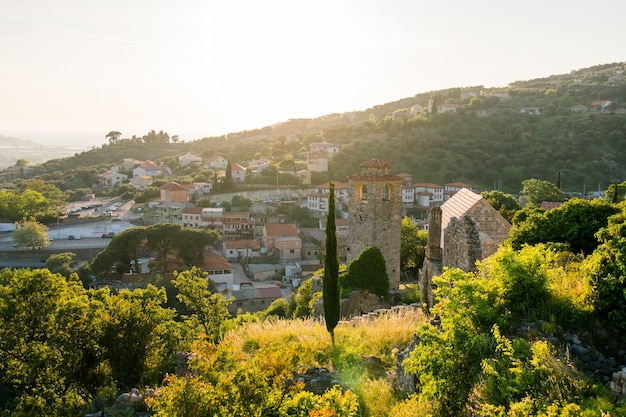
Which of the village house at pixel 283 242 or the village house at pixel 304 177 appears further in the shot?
the village house at pixel 304 177

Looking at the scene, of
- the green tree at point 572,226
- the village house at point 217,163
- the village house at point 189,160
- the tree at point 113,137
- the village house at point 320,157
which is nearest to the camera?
the green tree at point 572,226

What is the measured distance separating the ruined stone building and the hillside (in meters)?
48.4

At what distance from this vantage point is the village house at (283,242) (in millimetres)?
46938

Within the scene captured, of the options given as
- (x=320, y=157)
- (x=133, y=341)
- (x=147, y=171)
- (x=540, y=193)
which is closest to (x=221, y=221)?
(x=320, y=157)

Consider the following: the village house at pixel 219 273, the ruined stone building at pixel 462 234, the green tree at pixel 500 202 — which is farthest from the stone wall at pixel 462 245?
the village house at pixel 219 273

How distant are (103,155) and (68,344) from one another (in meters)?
106

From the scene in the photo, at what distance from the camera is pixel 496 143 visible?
227ft

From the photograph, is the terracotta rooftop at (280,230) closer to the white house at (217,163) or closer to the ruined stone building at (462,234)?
the ruined stone building at (462,234)

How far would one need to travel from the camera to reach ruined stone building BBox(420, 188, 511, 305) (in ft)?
29.7

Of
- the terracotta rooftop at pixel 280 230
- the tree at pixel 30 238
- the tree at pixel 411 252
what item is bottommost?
the terracotta rooftop at pixel 280 230

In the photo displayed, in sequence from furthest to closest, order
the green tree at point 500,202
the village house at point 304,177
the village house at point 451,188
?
the village house at point 304,177 < the village house at point 451,188 < the green tree at point 500,202

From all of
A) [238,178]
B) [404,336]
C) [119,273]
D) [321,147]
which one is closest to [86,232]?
[119,273]

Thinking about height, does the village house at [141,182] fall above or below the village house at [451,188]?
above

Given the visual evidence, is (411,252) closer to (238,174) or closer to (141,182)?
(238,174)
